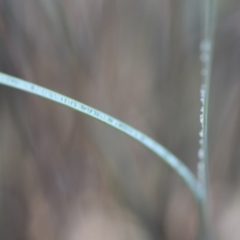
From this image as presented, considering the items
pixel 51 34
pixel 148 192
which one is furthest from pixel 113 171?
pixel 51 34

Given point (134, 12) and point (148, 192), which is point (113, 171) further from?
point (134, 12)

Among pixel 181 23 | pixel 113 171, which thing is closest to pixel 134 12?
pixel 181 23

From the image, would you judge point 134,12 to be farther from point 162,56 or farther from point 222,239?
point 222,239

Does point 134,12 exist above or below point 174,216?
above

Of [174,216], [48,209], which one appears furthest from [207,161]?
[48,209]

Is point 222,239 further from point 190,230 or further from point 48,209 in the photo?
point 48,209

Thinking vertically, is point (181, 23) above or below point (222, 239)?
above
